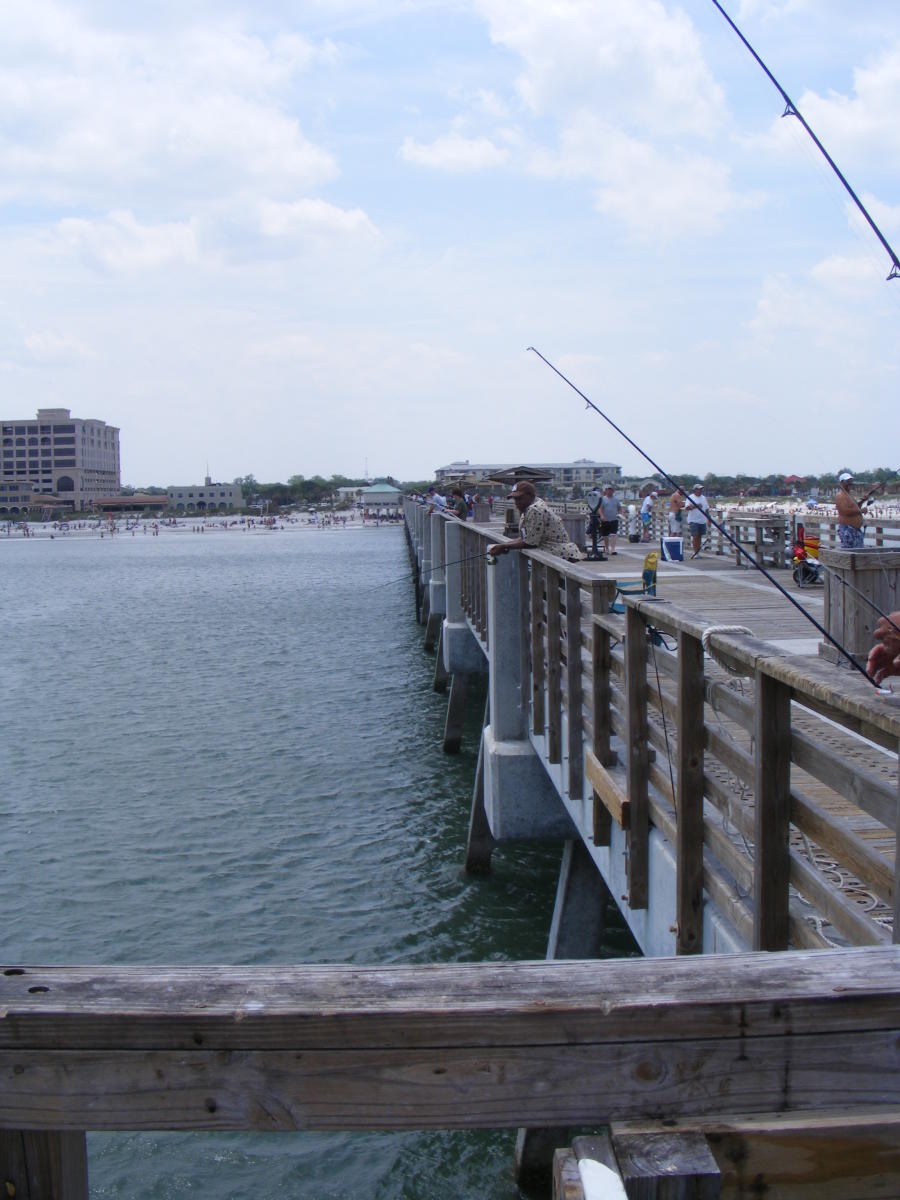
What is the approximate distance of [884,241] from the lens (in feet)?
Result: 15.4

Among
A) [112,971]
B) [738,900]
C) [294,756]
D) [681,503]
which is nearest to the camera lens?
[112,971]

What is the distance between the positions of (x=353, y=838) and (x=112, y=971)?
11.4m

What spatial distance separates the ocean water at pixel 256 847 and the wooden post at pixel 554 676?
2.50 m

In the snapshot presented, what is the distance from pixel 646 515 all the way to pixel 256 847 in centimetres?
1977

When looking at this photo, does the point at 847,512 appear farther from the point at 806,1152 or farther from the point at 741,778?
the point at 806,1152

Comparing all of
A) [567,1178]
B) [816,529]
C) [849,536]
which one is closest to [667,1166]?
[567,1178]

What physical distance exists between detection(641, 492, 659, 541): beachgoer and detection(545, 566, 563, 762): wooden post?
76.6ft

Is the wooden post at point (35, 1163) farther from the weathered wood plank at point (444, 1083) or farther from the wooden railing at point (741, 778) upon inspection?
the wooden railing at point (741, 778)

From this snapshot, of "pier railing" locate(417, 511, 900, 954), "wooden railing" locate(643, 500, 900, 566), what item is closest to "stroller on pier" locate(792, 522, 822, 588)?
"wooden railing" locate(643, 500, 900, 566)

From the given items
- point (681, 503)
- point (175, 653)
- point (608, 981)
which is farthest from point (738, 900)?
point (175, 653)

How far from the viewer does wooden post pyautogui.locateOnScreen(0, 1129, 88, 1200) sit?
5.69ft

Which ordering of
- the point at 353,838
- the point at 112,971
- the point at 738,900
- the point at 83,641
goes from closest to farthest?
the point at 112,971 < the point at 738,900 < the point at 353,838 < the point at 83,641

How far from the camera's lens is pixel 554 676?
7320mm

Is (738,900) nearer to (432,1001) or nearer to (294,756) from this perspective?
(432,1001)
